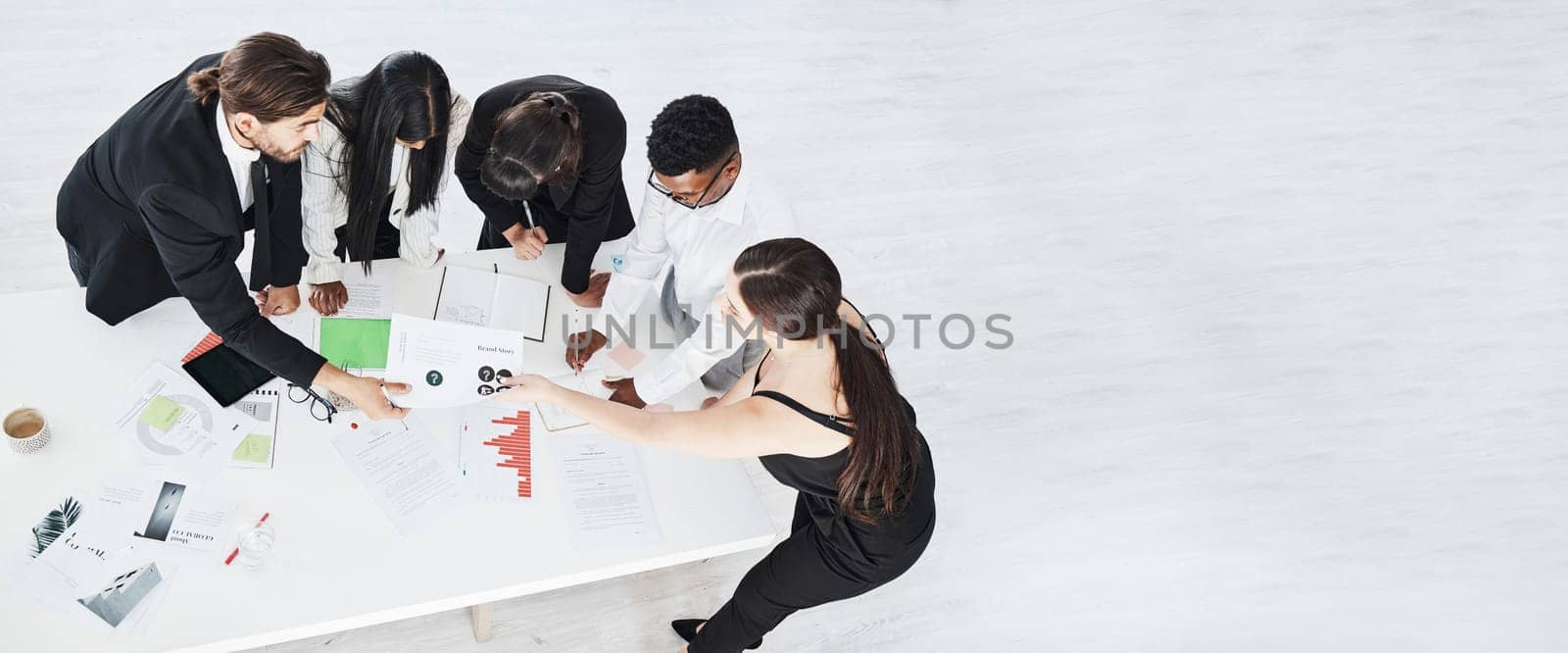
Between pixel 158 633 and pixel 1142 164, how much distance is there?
373 centimetres

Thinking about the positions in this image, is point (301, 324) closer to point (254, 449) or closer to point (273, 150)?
point (254, 449)

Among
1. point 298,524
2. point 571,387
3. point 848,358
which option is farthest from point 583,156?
point 298,524

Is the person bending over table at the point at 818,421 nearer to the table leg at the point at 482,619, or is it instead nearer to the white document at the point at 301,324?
the white document at the point at 301,324

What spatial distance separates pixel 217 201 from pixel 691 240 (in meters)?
0.87

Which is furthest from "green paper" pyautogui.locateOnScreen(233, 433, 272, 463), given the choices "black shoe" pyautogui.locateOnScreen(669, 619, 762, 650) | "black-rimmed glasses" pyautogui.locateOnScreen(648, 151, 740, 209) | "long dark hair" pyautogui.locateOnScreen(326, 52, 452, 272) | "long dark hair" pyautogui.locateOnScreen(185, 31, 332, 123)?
"black shoe" pyautogui.locateOnScreen(669, 619, 762, 650)

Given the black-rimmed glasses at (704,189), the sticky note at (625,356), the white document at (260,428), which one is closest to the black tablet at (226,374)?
the white document at (260,428)

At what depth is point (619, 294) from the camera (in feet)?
7.02

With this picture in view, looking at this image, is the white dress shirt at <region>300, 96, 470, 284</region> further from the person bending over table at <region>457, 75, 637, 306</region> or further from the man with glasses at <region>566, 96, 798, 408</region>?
the man with glasses at <region>566, 96, 798, 408</region>

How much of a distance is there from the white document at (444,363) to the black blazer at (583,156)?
34 cm

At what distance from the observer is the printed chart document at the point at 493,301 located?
2104 mm

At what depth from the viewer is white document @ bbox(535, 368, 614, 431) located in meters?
1.98

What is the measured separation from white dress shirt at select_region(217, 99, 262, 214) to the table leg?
3.59 feet

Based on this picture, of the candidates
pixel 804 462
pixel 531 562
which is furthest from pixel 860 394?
pixel 531 562

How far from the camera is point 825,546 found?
196cm
